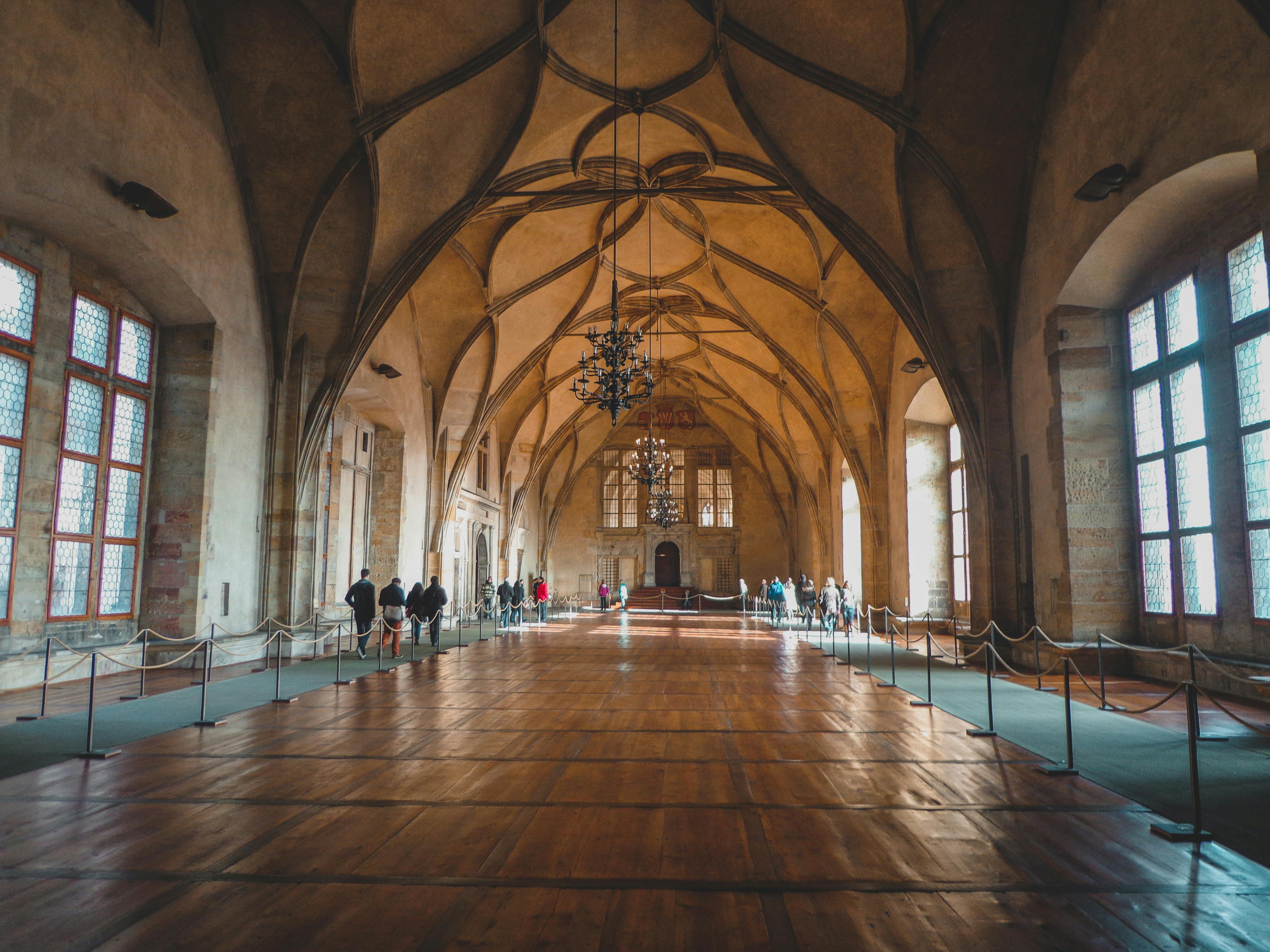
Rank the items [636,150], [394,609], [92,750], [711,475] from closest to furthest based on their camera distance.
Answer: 1. [92,750]
2. [394,609]
3. [636,150]
4. [711,475]

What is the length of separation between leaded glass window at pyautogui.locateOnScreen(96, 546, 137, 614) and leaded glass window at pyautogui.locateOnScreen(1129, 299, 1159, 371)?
1225cm

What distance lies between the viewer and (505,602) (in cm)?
1841

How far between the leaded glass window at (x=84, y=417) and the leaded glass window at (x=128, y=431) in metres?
0.24

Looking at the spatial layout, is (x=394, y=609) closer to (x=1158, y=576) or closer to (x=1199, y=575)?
(x=1158, y=576)

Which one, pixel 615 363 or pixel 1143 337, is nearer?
pixel 1143 337

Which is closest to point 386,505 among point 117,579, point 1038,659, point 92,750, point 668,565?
point 117,579

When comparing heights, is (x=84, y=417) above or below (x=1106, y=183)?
below

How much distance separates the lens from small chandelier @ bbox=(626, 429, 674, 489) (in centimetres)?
2077

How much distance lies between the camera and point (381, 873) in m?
3.20

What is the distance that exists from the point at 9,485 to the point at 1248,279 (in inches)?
476

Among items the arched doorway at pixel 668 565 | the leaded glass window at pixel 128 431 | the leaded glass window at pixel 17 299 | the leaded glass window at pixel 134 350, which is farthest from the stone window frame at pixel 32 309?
the arched doorway at pixel 668 565

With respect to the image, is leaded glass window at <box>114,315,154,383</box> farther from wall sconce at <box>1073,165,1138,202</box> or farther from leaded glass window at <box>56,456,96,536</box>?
wall sconce at <box>1073,165,1138,202</box>

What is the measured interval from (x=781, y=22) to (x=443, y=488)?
12036 mm

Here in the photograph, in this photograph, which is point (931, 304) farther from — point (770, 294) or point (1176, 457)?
point (770, 294)
